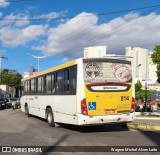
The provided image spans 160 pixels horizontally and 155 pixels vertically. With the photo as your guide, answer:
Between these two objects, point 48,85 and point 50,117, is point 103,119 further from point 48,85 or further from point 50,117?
point 48,85

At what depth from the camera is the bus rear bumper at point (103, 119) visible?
13.9m

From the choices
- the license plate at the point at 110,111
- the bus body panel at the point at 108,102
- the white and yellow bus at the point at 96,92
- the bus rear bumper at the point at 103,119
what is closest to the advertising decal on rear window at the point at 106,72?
the white and yellow bus at the point at 96,92

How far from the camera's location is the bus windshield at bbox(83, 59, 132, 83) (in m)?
14.4

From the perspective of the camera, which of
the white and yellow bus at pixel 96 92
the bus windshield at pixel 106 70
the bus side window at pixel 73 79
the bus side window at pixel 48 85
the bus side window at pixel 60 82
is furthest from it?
the bus side window at pixel 48 85

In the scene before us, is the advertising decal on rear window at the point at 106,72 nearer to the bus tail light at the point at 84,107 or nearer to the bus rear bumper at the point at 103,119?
the bus tail light at the point at 84,107

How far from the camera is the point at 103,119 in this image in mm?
14234

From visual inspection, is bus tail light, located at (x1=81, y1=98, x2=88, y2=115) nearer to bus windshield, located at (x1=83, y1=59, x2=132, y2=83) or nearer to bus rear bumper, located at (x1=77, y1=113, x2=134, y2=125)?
bus rear bumper, located at (x1=77, y1=113, x2=134, y2=125)

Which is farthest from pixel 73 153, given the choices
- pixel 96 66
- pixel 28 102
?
pixel 28 102

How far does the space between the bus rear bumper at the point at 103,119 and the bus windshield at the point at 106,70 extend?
148cm

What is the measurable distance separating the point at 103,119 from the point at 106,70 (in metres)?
2.05

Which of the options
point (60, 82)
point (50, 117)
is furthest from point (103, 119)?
point (50, 117)

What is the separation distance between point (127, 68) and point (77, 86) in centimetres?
246

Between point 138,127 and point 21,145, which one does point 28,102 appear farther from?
point 21,145

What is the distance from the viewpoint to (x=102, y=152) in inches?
388
